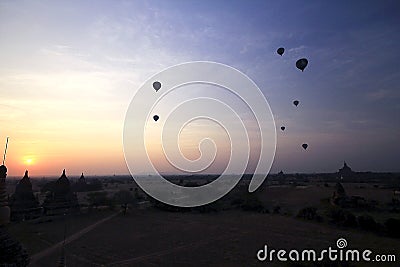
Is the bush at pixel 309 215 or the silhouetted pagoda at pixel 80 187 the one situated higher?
the silhouetted pagoda at pixel 80 187

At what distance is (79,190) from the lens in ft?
168

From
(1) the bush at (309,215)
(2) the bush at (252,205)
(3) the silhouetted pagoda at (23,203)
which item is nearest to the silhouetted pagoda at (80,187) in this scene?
(3) the silhouetted pagoda at (23,203)

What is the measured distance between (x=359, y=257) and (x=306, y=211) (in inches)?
499

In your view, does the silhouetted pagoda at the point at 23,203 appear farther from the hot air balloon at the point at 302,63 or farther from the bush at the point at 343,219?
the bush at the point at 343,219

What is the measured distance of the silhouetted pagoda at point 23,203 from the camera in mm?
24248

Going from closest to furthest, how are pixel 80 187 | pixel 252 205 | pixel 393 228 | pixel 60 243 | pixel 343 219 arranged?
pixel 60 243 → pixel 393 228 → pixel 343 219 → pixel 252 205 → pixel 80 187

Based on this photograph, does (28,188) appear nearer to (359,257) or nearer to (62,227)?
(62,227)

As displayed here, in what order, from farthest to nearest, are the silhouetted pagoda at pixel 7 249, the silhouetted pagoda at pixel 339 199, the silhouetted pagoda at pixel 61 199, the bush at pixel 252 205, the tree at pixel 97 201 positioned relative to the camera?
the tree at pixel 97 201 < the bush at pixel 252 205 < the silhouetted pagoda at pixel 339 199 < the silhouetted pagoda at pixel 61 199 < the silhouetted pagoda at pixel 7 249

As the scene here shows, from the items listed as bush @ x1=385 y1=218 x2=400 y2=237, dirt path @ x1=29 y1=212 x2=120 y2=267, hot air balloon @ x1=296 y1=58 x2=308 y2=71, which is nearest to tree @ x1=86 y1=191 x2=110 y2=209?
dirt path @ x1=29 y1=212 x2=120 y2=267

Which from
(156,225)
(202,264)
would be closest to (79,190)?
(156,225)

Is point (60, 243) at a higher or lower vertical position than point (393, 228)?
lower

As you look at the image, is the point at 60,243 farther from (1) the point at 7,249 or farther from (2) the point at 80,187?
(2) the point at 80,187

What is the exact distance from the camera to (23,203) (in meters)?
24.9

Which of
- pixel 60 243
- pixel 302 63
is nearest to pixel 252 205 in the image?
pixel 302 63
